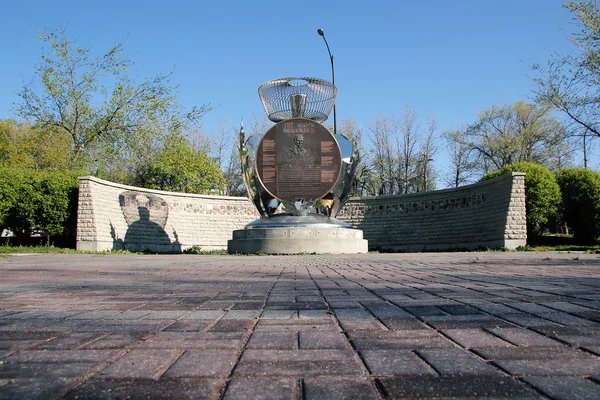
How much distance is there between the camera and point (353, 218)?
88.2 feet

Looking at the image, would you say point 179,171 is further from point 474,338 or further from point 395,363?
point 395,363

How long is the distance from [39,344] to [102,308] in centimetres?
114

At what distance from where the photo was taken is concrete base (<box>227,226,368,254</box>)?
56.1 feet

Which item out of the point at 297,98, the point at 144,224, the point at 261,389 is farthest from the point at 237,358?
the point at 144,224

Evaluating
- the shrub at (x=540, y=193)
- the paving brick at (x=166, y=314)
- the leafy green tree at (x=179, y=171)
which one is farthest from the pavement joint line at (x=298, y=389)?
the leafy green tree at (x=179, y=171)

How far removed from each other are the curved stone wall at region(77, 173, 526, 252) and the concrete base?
23.1 feet

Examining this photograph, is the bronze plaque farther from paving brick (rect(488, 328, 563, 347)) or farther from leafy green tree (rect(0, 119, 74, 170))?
leafy green tree (rect(0, 119, 74, 170))

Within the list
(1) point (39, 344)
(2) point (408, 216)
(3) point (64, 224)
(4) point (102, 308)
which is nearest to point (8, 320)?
(4) point (102, 308)

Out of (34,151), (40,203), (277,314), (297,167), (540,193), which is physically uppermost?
(34,151)

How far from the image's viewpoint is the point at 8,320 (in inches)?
102

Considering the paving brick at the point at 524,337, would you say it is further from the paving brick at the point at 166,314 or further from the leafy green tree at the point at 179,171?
the leafy green tree at the point at 179,171

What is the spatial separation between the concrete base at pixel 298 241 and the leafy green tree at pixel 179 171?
14.0 m

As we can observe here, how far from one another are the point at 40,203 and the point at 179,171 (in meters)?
11.7

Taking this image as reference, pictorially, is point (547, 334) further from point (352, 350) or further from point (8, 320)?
point (8, 320)
